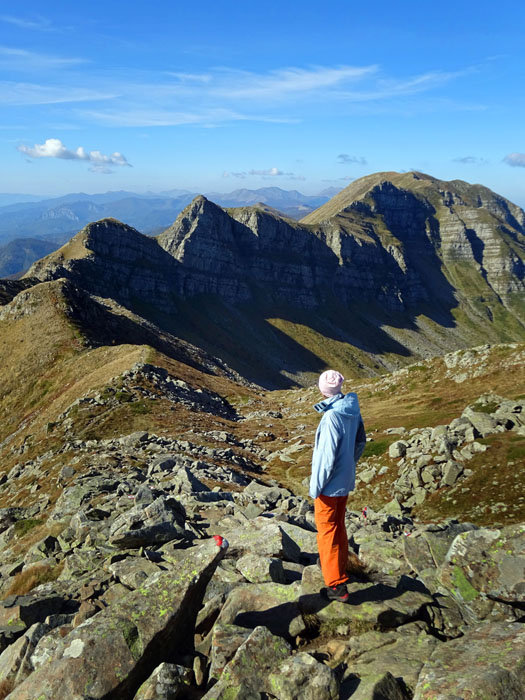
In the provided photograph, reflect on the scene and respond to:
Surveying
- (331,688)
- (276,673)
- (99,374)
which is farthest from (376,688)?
(99,374)

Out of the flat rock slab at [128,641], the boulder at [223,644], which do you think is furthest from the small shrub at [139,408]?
the boulder at [223,644]

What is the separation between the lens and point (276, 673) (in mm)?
7520

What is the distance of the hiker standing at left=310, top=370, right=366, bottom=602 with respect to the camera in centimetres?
1045

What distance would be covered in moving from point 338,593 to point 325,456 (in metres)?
2.85

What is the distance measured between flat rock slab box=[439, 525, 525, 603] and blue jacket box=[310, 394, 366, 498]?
2.67 meters

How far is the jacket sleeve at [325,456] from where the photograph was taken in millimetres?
10438

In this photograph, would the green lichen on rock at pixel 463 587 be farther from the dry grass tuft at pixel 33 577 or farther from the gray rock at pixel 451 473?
the gray rock at pixel 451 473

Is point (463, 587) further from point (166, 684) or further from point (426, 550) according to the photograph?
point (166, 684)

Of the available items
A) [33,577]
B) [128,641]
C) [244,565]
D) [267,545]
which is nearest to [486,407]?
[267,545]

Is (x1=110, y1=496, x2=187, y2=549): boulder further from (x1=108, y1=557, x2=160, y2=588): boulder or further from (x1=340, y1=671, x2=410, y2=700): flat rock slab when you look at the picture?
(x1=340, y1=671, x2=410, y2=700): flat rock slab

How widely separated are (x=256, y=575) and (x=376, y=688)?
4.68 metres

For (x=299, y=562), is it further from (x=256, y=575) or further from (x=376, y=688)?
(x=376, y=688)

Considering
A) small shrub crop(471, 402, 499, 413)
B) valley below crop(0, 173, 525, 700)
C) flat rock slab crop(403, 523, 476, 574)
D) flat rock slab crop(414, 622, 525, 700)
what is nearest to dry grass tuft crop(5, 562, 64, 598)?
valley below crop(0, 173, 525, 700)

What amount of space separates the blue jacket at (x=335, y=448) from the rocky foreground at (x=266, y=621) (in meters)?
2.21
